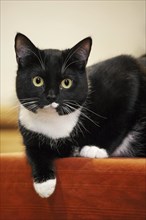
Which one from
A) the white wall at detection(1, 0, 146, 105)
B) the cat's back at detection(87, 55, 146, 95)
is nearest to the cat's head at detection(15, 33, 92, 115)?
the cat's back at detection(87, 55, 146, 95)

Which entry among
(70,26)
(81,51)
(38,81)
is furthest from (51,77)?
(70,26)

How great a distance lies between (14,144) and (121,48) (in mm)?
813

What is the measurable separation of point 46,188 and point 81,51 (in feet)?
1.39

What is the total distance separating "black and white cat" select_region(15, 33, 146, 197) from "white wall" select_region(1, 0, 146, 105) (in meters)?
0.66

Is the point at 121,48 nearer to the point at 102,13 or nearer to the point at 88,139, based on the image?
the point at 102,13

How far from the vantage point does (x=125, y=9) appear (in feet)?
6.03

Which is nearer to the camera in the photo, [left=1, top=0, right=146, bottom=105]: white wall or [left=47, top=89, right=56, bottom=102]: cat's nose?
[left=47, top=89, right=56, bottom=102]: cat's nose

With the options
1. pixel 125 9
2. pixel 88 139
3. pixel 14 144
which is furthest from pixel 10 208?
pixel 125 9

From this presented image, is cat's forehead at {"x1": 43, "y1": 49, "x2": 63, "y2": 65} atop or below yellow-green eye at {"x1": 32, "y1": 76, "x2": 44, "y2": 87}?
atop

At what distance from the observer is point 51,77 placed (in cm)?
92

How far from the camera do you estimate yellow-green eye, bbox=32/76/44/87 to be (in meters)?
0.93

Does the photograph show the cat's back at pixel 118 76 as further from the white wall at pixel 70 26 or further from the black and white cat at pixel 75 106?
the white wall at pixel 70 26

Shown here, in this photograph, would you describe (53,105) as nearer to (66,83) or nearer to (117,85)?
(66,83)

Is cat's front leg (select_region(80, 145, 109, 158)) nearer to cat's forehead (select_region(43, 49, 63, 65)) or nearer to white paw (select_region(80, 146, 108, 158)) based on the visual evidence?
white paw (select_region(80, 146, 108, 158))
